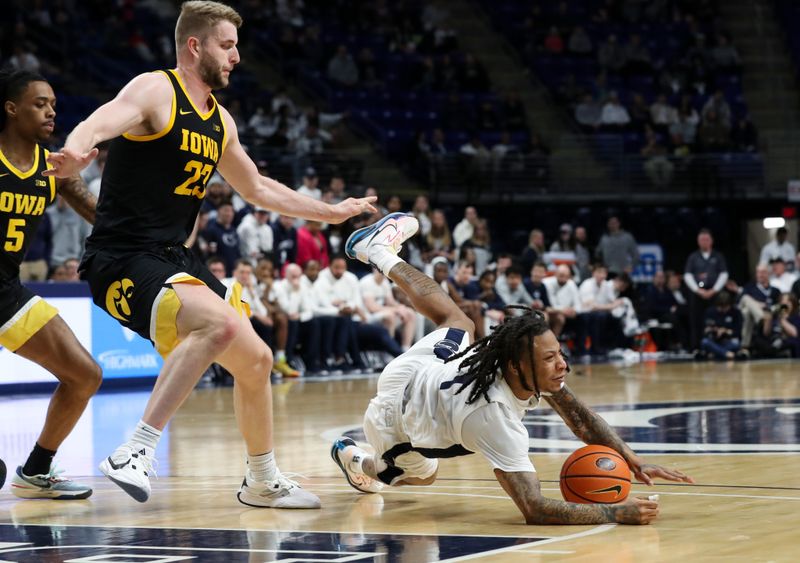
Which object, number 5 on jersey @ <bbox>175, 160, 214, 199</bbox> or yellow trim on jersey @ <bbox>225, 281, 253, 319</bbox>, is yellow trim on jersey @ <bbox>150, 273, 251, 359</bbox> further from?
number 5 on jersey @ <bbox>175, 160, 214, 199</bbox>

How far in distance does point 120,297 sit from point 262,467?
3.23 ft

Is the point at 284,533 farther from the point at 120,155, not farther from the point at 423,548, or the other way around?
the point at 120,155

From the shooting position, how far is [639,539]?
182 inches

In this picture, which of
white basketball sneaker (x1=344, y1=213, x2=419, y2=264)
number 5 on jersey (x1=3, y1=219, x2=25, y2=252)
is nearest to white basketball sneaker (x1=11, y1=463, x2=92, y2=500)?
number 5 on jersey (x1=3, y1=219, x2=25, y2=252)

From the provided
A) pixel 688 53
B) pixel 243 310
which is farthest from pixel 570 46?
pixel 243 310

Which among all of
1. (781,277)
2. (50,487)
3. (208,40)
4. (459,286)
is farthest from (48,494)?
(781,277)

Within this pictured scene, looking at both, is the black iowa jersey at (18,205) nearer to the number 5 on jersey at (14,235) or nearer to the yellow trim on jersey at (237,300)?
the number 5 on jersey at (14,235)

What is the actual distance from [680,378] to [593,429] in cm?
905

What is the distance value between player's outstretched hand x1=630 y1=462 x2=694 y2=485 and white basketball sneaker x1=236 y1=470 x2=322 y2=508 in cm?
140

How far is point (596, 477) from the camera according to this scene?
5270mm

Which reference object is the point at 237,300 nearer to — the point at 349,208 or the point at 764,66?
the point at 349,208

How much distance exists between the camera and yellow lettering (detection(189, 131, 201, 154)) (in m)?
5.61

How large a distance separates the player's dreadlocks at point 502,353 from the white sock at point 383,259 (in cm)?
115

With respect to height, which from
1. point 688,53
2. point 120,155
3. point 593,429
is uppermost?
point 688,53
